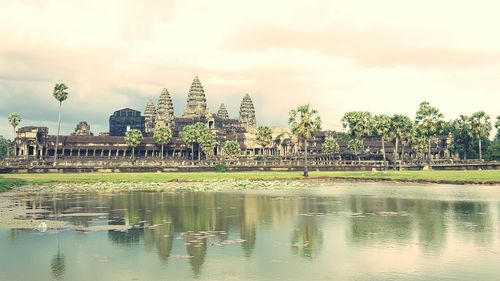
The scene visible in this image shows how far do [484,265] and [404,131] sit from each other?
4192 inches

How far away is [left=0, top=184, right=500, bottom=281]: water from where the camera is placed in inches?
826

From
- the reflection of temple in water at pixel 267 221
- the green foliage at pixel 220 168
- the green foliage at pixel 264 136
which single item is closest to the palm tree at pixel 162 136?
the green foliage at pixel 264 136

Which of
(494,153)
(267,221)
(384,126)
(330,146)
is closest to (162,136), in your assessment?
(330,146)

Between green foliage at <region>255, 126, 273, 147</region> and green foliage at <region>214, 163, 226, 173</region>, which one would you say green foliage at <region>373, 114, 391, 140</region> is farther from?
green foliage at <region>255, 126, 273, 147</region>

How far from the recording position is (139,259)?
77.0 ft

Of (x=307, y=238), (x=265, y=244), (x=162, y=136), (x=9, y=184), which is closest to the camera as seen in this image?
(x=265, y=244)

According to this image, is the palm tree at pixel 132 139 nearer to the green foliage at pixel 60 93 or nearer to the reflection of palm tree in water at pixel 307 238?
the green foliage at pixel 60 93

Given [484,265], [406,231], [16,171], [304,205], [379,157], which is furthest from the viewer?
[379,157]

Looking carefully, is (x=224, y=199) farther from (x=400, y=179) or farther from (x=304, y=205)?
(x=400, y=179)

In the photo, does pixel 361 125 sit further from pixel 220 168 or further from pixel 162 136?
pixel 162 136

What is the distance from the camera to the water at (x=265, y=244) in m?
21.0

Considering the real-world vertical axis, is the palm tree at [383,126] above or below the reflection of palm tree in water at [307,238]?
above

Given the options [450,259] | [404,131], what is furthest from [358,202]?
[404,131]

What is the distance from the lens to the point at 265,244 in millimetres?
27188
